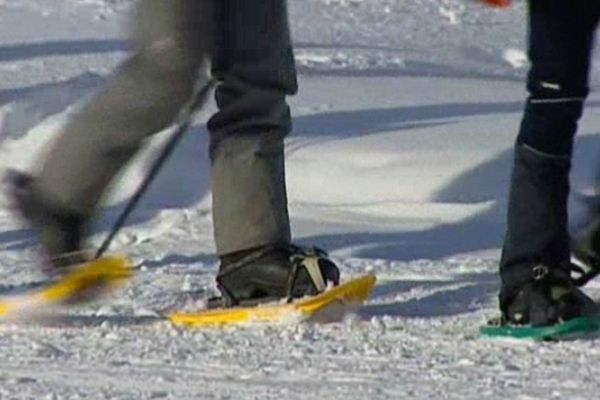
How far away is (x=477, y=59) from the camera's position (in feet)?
40.7

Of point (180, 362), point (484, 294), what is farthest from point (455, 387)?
point (484, 294)

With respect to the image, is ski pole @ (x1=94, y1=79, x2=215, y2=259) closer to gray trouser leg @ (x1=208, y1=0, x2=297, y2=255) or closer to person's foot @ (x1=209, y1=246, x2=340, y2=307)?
gray trouser leg @ (x1=208, y1=0, x2=297, y2=255)

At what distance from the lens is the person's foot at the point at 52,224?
4676 mm

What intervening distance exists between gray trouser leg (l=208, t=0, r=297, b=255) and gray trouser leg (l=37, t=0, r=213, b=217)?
0.77ft

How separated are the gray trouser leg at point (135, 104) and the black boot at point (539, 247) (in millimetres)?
742

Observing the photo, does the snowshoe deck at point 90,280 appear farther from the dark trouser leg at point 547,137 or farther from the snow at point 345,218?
the dark trouser leg at point 547,137

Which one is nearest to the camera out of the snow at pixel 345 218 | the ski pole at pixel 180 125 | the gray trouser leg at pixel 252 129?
the snow at pixel 345 218

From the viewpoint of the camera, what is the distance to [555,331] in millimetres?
4664

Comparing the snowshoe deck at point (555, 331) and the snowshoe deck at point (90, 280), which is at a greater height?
the snowshoe deck at point (90, 280)

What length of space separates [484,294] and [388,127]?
3735mm

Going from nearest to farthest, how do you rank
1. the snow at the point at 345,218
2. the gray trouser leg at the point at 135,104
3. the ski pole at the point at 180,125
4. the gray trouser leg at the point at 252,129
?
the snow at the point at 345,218 → the gray trouser leg at the point at 135,104 → the ski pole at the point at 180,125 → the gray trouser leg at the point at 252,129

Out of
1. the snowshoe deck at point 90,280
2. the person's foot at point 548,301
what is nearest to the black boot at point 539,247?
the person's foot at point 548,301

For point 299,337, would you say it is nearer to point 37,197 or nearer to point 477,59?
point 37,197

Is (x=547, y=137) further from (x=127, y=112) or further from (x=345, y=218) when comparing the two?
(x=345, y=218)
